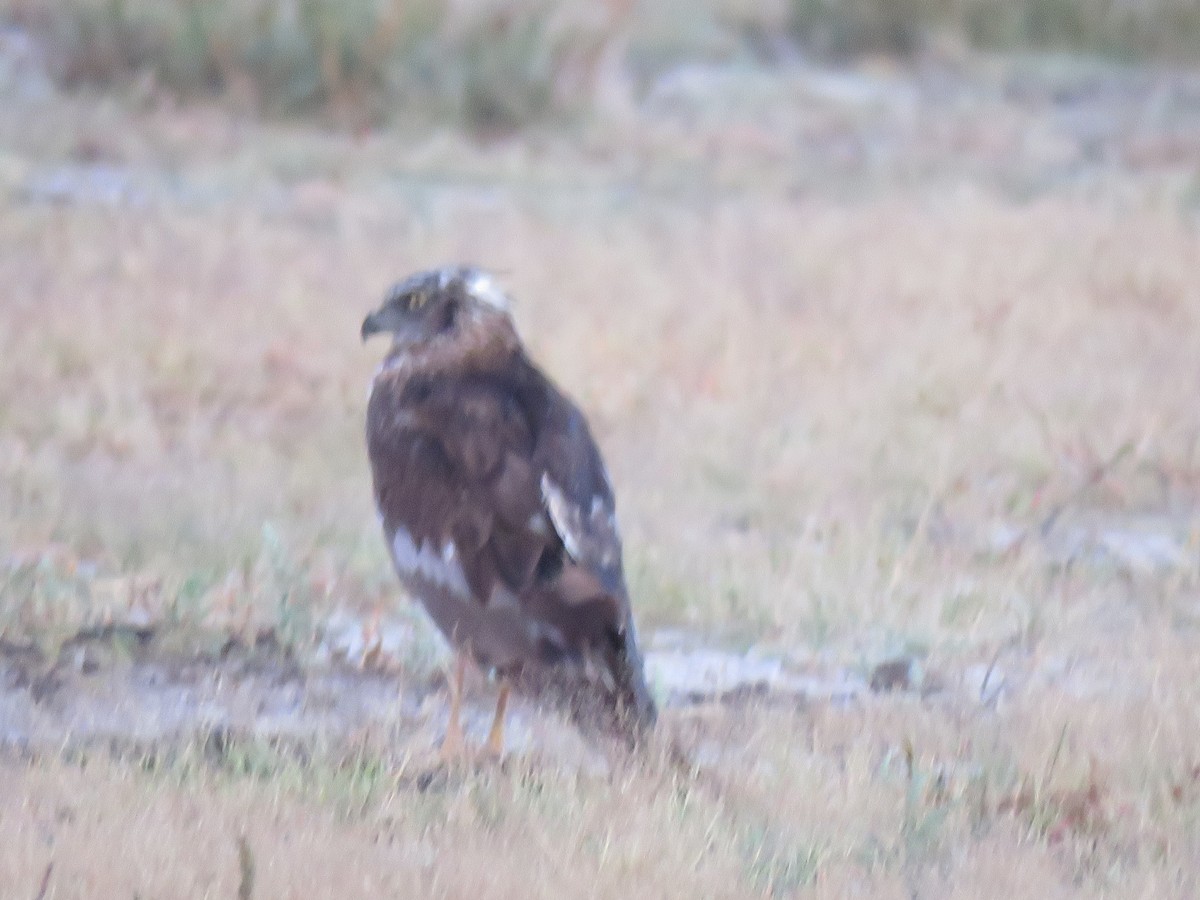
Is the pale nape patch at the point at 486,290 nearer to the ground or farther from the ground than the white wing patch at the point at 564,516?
farther from the ground

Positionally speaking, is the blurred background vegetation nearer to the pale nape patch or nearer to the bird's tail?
the pale nape patch

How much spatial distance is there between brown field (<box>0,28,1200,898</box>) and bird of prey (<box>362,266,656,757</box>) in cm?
23

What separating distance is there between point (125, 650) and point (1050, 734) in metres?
2.36

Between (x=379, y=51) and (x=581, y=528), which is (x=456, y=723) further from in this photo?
(x=379, y=51)

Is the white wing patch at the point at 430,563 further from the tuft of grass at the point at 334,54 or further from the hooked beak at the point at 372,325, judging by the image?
the tuft of grass at the point at 334,54

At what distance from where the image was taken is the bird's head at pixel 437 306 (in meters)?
5.19

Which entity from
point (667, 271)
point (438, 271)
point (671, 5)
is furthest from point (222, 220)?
Result: point (671, 5)

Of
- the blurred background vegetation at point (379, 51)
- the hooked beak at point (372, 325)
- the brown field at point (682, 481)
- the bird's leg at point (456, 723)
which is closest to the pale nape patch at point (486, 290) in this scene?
the hooked beak at point (372, 325)

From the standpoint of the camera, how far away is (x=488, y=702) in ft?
16.4

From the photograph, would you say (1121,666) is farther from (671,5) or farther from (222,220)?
(671,5)

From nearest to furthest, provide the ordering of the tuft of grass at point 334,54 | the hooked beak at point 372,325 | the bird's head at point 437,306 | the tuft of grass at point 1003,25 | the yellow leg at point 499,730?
the yellow leg at point 499,730
the bird's head at point 437,306
the hooked beak at point 372,325
the tuft of grass at point 334,54
the tuft of grass at point 1003,25

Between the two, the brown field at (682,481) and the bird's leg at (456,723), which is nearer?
the brown field at (682,481)

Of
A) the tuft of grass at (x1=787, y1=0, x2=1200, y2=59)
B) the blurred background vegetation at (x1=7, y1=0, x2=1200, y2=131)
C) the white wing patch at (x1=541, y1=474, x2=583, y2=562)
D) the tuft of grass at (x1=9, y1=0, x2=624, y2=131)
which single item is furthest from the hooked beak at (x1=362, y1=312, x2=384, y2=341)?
the tuft of grass at (x1=787, y1=0, x2=1200, y2=59)

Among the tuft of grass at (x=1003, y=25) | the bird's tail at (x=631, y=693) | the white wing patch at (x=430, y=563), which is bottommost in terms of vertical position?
the bird's tail at (x=631, y=693)
